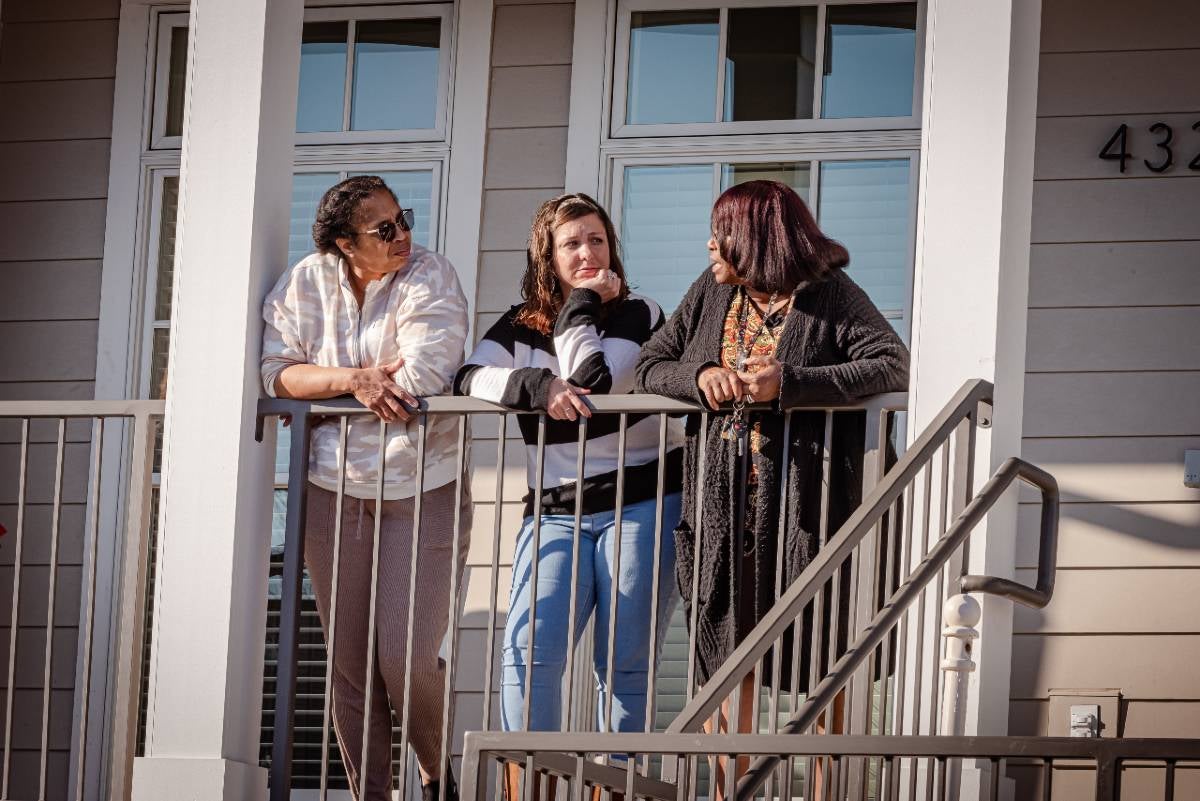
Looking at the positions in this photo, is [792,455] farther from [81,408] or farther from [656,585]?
[81,408]

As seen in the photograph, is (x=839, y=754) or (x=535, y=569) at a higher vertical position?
(x=535, y=569)

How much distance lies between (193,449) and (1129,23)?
353 cm

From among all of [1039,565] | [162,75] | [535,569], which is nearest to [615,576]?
[535,569]

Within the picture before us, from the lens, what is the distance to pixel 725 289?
5004 mm

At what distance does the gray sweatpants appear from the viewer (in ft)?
16.6

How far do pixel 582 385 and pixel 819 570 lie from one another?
1.02 meters

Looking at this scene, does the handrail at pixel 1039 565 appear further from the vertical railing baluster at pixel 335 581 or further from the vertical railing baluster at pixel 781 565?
the vertical railing baluster at pixel 335 581

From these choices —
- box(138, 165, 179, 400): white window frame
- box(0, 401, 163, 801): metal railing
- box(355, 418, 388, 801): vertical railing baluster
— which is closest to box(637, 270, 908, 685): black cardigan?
box(355, 418, 388, 801): vertical railing baluster

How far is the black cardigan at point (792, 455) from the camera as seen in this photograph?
15.5 feet

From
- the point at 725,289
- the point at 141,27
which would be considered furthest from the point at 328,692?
the point at 141,27

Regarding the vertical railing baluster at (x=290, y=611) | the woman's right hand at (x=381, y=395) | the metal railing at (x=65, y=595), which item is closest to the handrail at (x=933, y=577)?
the woman's right hand at (x=381, y=395)

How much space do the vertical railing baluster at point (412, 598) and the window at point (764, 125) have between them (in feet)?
6.61

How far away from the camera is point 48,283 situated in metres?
7.32

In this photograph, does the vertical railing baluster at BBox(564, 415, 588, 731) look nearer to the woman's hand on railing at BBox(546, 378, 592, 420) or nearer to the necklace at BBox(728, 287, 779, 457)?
the woman's hand on railing at BBox(546, 378, 592, 420)
